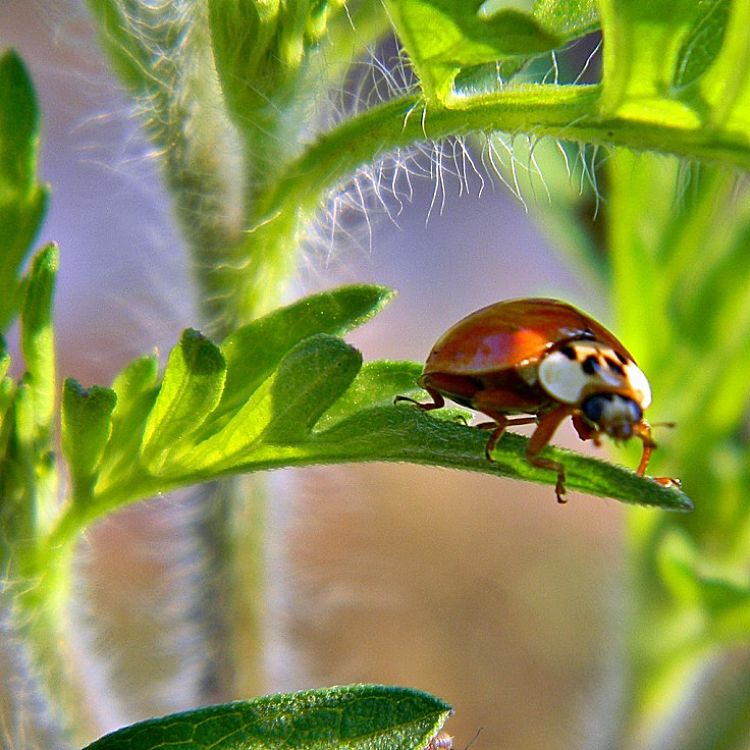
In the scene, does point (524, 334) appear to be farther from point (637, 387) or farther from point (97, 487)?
point (97, 487)

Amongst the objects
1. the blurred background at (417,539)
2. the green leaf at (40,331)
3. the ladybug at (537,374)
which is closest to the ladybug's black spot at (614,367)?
the ladybug at (537,374)

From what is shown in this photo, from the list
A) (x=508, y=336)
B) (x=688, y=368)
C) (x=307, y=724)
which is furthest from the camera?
(x=688, y=368)

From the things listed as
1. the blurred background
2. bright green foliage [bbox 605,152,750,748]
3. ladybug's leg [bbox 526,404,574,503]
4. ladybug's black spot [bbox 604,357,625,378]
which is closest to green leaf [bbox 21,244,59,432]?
ladybug's leg [bbox 526,404,574,503]

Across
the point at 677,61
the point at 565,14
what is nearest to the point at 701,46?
the point at 677,61

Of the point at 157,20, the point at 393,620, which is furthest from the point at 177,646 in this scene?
the point at 393,620

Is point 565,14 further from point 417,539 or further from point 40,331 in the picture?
point 417,539

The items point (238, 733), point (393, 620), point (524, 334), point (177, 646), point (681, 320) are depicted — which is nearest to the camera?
point (238, 733)
